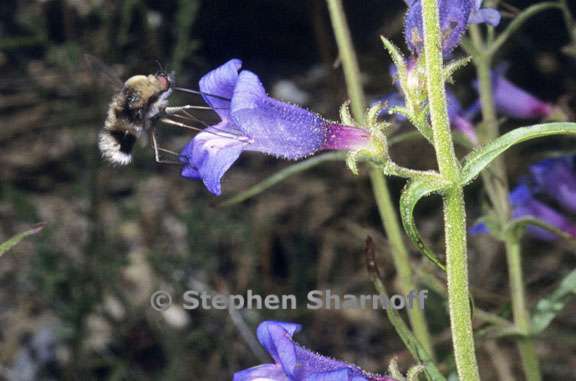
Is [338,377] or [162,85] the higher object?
[162,85]

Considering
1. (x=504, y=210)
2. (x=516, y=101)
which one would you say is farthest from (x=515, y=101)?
(x=504, y=210)

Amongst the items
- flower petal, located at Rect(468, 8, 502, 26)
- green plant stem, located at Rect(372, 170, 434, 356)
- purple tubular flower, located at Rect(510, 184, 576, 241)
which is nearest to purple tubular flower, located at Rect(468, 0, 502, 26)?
flower petal, located at Rect(468, 8, 502, 26)

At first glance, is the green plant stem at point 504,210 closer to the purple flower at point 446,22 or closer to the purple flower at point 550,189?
the purple flower at point 550,189

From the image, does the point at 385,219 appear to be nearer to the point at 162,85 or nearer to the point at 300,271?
the point at 162,85

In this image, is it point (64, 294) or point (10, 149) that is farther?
point (10, 149)

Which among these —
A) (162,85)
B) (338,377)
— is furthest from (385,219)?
(338,377)

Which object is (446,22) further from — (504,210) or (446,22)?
(504,210)

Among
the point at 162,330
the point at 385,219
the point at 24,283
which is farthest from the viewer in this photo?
the point at 24,283
